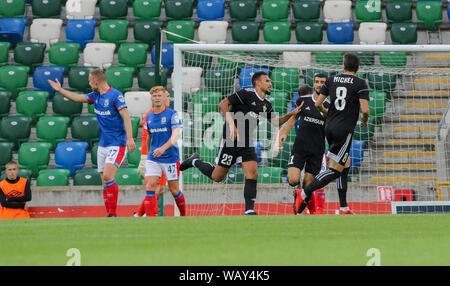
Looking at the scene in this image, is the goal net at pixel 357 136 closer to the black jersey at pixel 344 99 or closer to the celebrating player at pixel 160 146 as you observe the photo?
the celebrating player at pixel 160 146

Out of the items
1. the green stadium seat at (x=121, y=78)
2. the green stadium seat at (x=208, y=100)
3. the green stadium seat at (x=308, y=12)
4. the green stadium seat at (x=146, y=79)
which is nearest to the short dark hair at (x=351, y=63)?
the green stadium seat at (x=208, y=100)

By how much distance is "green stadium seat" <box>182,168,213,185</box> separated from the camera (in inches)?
563

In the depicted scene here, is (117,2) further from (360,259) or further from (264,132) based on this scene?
(360,259)

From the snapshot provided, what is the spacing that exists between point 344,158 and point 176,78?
3.99 m

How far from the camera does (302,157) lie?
11.3 metres

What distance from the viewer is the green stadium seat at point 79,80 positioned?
16797mm

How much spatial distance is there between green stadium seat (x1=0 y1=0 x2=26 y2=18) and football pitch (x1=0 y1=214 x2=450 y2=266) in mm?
12396

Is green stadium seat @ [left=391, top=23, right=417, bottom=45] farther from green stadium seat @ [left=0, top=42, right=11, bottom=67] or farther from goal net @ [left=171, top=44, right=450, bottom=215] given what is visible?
green stadium seat @ [left=0, top=42, right=11, bottom=67]

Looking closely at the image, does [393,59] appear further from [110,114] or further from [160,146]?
[110,114]

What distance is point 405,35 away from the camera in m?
17.9

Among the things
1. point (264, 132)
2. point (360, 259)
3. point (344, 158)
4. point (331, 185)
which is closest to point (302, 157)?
point (344, 158)

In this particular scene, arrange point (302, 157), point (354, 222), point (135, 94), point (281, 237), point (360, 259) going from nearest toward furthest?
point (360, 259) < point (281, 237) < point (354, 222) < point (302, 157) < point (135, 94)

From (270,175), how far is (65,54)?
19.8 feet

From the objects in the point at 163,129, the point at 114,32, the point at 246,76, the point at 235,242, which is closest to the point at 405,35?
the point at 246,76
